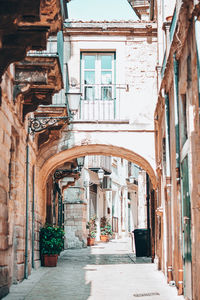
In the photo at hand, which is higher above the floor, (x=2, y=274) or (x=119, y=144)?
(x=119, y=144)

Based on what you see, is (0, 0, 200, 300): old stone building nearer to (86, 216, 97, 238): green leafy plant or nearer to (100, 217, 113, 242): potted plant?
(86, 216, 97, 238): green leafy plant

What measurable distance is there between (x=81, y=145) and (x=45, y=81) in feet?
16.4

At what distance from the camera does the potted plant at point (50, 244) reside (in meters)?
12.5

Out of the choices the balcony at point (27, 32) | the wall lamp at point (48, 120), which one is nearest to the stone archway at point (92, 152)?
the wall lamp at point (48, 120)

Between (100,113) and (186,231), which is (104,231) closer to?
(100,113)

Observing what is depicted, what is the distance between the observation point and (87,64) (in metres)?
13.9

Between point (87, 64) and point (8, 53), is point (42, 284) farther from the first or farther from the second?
point (87, 64)

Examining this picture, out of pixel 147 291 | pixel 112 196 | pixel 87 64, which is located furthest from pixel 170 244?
pixel 112 196

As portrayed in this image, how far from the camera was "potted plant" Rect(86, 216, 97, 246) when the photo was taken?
79.7 ft

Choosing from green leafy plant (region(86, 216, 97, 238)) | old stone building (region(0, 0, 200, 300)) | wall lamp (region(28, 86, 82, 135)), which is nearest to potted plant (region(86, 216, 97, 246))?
green leafy plant (region(86, 216, 97, 238))

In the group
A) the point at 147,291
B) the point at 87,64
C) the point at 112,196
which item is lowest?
the point at 147,291

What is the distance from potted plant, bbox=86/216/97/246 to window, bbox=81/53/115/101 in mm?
11927

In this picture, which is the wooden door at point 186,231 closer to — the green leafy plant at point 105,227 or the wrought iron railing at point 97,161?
the wrought iron railing at point 97,161

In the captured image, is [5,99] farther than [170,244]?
No
